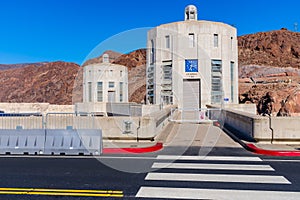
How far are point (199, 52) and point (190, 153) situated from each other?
22.0m

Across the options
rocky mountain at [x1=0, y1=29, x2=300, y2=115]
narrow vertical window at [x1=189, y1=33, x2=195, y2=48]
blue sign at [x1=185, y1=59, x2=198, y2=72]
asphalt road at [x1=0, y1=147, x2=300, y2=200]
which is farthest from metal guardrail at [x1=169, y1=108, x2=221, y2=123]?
rocky mountain at [x1=0, y1=29, x2=300, y2=115]

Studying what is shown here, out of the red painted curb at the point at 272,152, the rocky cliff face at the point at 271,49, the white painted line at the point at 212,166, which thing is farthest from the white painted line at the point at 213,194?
the rocky cliff face at the point at 271,49

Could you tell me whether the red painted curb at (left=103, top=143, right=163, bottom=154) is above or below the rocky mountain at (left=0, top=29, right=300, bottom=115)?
below

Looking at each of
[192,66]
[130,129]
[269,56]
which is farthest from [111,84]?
[269,56]

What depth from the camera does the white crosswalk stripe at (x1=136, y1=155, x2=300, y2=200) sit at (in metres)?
5.64

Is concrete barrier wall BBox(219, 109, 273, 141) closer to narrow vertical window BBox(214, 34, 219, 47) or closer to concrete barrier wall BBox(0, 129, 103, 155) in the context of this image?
concrete barrier wall BBox(0, 129, 103, 155)

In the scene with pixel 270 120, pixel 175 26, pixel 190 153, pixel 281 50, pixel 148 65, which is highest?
pixel 281 50

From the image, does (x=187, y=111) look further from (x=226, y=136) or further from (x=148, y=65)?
(x=226, y=136)

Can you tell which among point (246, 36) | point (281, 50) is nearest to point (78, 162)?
point (281, 50)

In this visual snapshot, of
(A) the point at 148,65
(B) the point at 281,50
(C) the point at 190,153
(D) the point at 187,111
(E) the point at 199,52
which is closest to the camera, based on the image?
(C) the point at 190,153

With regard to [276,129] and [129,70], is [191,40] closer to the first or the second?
[276,129]

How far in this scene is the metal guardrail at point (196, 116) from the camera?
839 inches

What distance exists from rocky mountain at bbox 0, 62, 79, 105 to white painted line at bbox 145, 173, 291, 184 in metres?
120

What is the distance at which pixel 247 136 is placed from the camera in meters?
12.8
